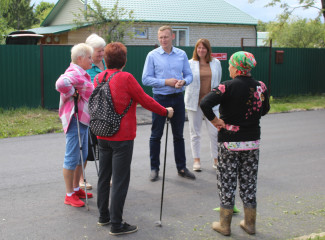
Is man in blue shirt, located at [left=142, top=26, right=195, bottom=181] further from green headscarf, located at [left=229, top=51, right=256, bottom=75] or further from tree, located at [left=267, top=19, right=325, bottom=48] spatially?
tree, located at [left=267, top=19, right=325, bottom=48]

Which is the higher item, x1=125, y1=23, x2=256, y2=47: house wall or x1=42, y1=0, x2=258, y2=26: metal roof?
x1=42, y1=0, x2=258, y2=26: metal roof

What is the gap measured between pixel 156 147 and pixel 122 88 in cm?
216

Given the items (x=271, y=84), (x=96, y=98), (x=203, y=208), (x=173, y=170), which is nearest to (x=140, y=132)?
(x=173, y=170)

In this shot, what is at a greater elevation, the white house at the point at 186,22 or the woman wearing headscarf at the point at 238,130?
the white house at the point at 186,22

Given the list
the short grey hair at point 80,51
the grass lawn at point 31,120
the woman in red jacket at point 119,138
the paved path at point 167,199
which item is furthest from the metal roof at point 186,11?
the woman in red jacket at point 119,138

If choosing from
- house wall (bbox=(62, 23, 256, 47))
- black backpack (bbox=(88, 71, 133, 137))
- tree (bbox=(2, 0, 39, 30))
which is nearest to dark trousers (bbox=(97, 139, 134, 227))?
black backpack (bbox=(88, 71, 133, 137))

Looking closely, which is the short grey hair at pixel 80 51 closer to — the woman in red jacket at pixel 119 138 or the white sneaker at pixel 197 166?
the woman in red jacket at pixel 119 138

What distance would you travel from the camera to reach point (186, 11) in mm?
26594

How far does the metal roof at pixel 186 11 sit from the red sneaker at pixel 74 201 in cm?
1988

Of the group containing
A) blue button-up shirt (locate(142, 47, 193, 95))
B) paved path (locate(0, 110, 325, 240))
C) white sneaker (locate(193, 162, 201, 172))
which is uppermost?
blue button-up shirt (locate(142, 47, 193, 95))

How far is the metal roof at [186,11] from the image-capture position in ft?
82.3

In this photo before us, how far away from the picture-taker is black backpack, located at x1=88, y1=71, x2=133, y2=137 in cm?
420

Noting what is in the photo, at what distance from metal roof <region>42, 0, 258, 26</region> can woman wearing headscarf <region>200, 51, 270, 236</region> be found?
67.3ft

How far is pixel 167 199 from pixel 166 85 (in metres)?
1.63
